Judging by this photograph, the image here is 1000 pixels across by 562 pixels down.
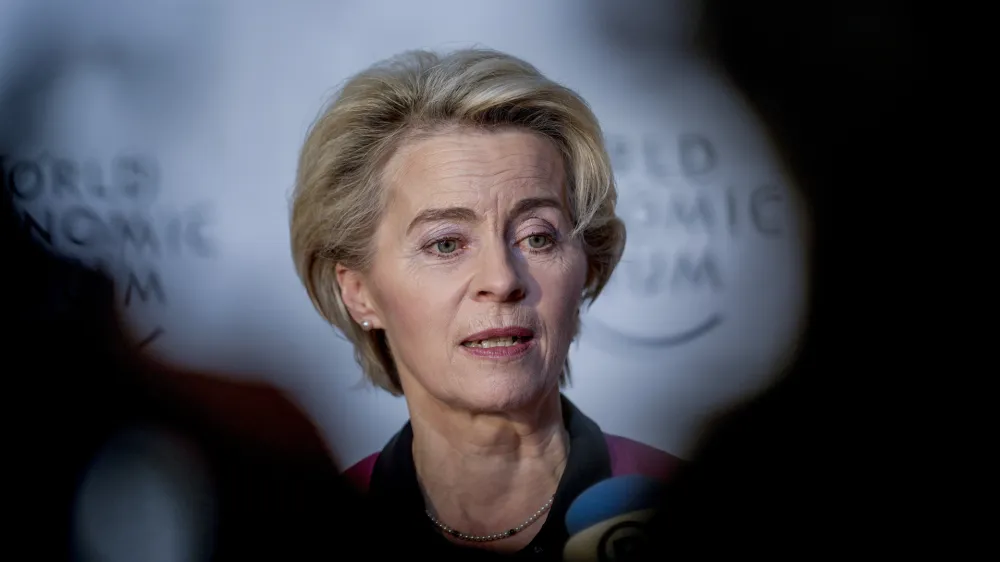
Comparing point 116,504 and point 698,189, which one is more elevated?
point 698,189

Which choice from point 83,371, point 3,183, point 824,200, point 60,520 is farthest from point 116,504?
point 824,200

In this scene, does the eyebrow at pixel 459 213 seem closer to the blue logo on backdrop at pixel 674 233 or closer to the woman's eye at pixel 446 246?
the woman's eye at pixel 446 246

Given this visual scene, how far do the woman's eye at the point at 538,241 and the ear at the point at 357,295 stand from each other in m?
0.30

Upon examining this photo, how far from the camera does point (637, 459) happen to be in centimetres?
186

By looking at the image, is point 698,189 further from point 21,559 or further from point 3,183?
point 21,559

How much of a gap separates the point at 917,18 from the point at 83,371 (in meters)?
1.89

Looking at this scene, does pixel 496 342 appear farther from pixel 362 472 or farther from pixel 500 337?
pixel 362 472

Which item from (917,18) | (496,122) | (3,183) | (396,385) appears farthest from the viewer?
(917,18)

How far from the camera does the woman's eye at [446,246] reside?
1.58 m

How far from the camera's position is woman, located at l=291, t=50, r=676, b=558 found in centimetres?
156

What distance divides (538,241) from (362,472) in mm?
598

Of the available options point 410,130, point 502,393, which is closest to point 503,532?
point 502,393

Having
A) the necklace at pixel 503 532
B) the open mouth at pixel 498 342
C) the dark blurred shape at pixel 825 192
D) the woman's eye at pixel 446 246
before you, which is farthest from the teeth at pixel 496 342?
the dark blurred shape at pixel 825 192

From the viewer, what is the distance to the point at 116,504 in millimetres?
1909
